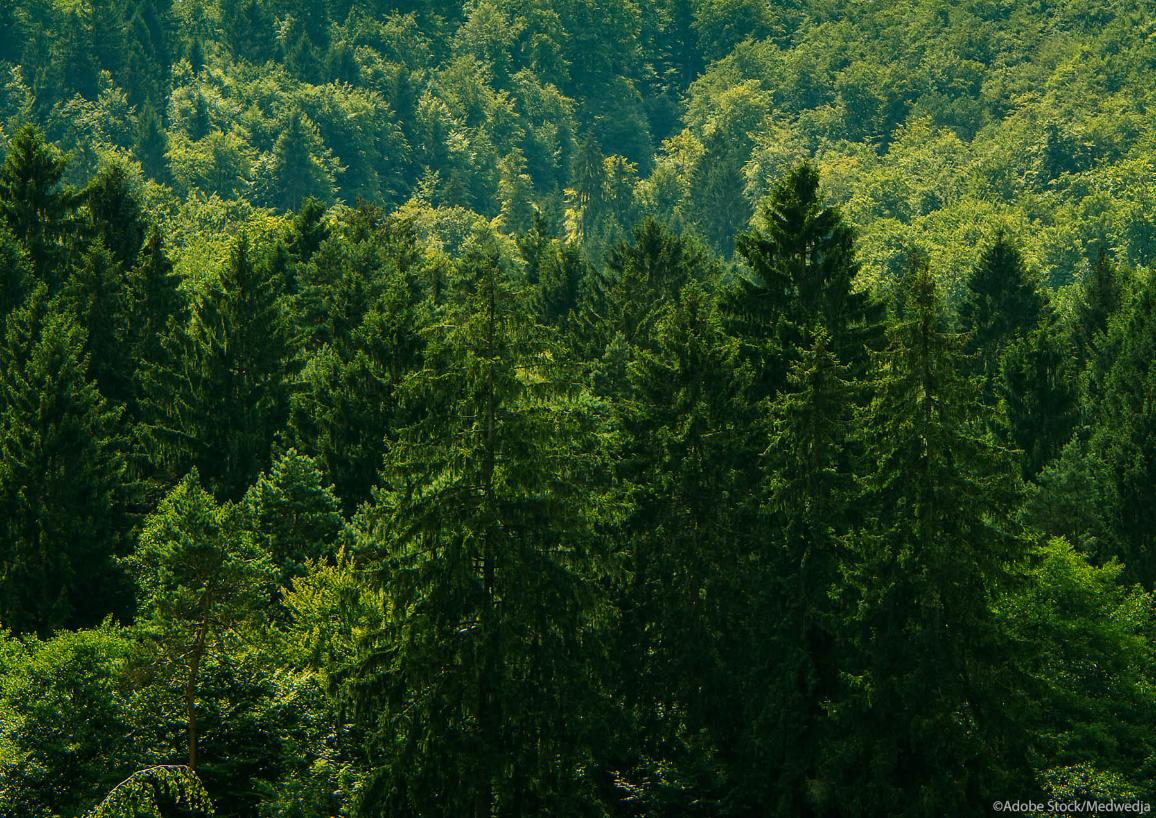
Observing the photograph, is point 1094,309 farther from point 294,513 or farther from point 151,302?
point 294,513

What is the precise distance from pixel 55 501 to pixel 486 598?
21.1 metres

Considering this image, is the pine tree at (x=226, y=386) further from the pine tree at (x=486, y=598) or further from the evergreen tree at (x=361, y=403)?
the pine tree at (x=486, y=598)

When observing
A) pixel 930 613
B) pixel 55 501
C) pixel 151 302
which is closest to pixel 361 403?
pixel 55 501

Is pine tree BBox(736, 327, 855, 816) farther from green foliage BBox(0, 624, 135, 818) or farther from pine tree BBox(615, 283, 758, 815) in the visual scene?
green foliage BBox(0, 624, 135, 818)

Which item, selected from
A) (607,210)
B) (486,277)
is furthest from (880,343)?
(607,210)

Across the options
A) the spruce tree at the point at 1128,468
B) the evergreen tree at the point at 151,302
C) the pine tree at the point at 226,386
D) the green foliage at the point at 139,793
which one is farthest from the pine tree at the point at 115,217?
the green foliage at the point at 139,793

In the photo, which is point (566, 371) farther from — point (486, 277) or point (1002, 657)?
point (1002, 657)

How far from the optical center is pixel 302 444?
2406 inches

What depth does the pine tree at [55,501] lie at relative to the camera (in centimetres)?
5062

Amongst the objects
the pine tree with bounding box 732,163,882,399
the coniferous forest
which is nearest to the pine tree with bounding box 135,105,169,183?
the coniferous forest

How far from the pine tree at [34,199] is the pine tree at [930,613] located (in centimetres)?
4356

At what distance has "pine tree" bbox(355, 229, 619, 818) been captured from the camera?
3553 centimetres

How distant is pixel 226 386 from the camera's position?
62.7 m

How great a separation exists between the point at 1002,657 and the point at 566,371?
11125 mm
